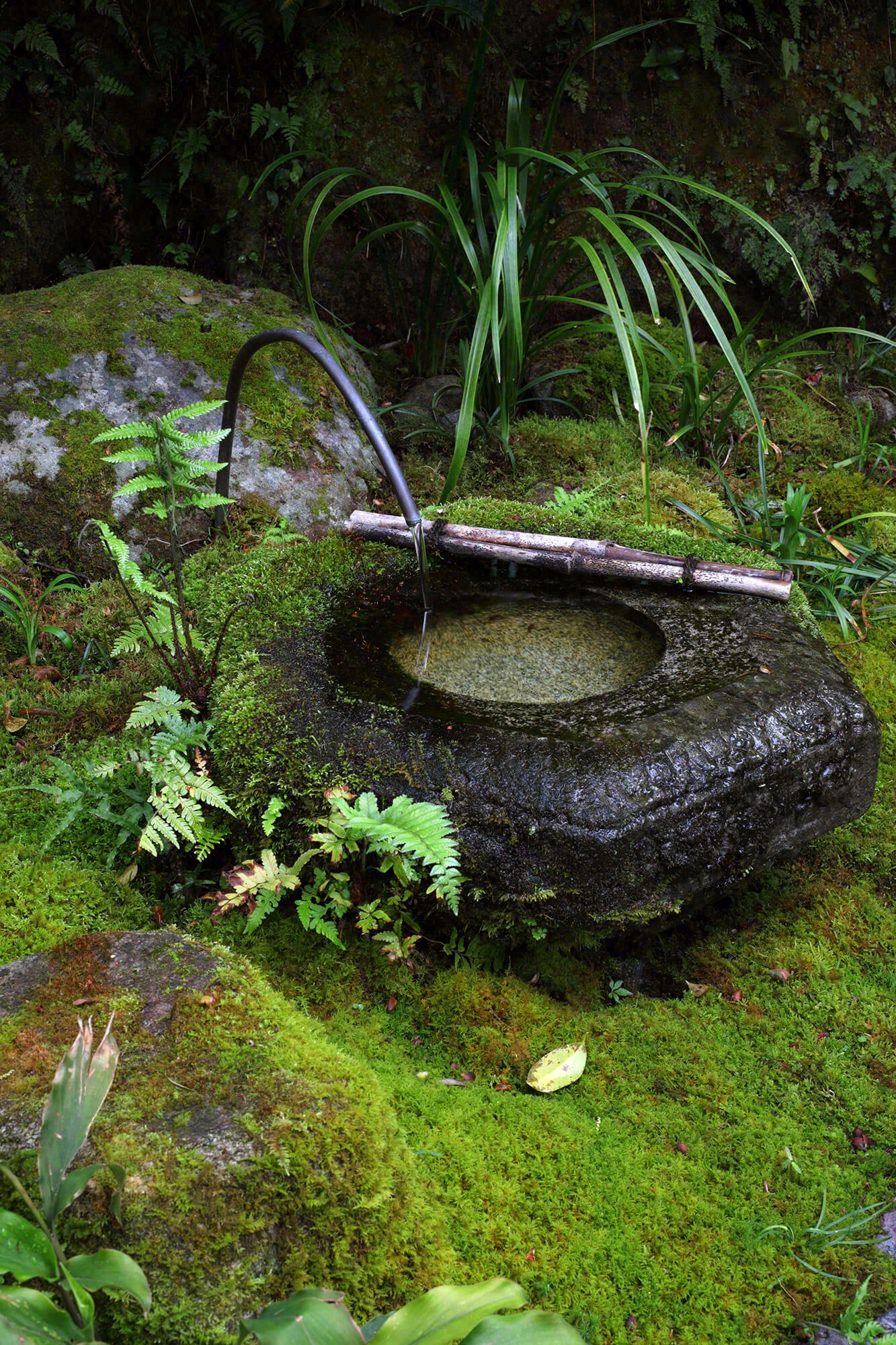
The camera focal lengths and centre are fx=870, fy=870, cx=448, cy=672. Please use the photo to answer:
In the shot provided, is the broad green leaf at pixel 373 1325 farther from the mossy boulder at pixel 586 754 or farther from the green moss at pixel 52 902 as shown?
the green moss at pixel 52 902

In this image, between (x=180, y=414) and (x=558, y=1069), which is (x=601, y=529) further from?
(x=558, y=1069)

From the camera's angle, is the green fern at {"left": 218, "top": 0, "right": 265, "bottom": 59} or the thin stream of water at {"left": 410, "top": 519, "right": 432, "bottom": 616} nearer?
the thin stream of water at {"left": 410, "top": 519, "right": 432, "bottom": 616}

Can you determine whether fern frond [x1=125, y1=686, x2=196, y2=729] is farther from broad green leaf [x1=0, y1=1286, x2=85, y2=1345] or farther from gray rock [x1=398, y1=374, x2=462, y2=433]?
gray rock [x1=398, y1=374, x2=462, y2=433]

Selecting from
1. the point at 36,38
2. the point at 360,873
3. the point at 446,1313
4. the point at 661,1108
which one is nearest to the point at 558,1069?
the point at 661,1108

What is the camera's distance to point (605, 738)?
7.47 feet

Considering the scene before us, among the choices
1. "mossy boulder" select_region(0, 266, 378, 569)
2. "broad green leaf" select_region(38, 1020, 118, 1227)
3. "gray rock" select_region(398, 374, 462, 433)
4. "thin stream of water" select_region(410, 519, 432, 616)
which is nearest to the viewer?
"broad green leaf" select_region(38, 1020, 118, 1227)

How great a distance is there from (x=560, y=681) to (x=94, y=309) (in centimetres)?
315

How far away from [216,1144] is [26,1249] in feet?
1.07

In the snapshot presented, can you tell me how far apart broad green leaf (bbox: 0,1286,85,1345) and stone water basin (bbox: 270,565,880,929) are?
1.24 meters

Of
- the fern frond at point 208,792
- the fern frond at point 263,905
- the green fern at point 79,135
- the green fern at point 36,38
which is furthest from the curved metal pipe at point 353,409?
the green fern at point 36,38

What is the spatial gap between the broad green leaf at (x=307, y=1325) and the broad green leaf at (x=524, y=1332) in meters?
0.16

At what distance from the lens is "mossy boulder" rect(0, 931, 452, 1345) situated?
1.34 m

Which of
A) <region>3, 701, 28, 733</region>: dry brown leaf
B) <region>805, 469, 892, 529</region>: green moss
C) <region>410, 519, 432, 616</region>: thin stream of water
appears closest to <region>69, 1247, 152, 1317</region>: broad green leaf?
<region>410, 519, 432, 616</region>: thin stream of water

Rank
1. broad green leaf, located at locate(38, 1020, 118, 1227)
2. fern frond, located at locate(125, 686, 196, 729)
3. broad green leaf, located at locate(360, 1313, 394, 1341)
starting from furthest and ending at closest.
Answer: fern frond, located at locate(125, 686, 196, 729) → broad green leaf, located at locate(360, 1313, 394, 1341) → broad green leaf, located at locate(38, 1020, 118, 1227)
